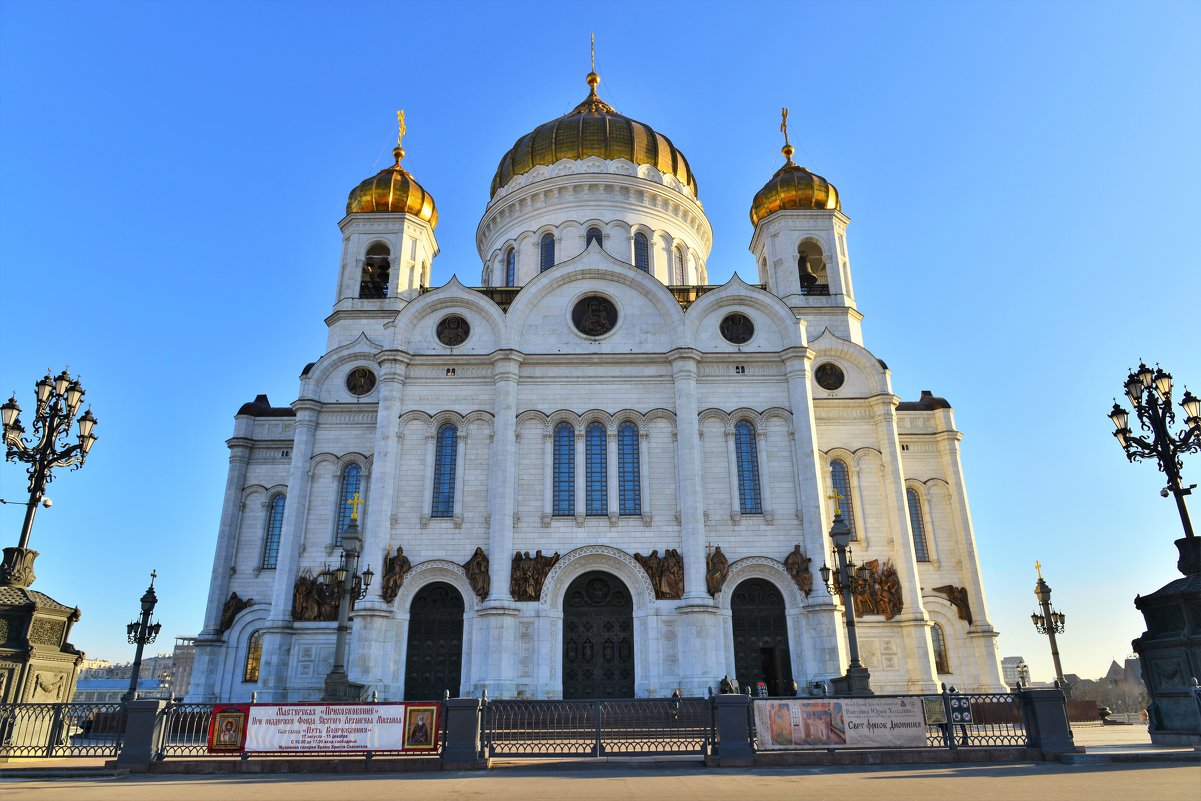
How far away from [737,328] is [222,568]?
1923cm

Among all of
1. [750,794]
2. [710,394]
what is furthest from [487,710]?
[710,394]

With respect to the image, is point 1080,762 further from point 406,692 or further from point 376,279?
point 376,279

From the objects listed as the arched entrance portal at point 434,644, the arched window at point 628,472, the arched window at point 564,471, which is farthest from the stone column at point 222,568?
the arched window at point 628,472

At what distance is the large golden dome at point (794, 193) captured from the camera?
30703 millimetres

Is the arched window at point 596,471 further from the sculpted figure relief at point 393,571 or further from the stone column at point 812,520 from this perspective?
the stone column at point 812,520

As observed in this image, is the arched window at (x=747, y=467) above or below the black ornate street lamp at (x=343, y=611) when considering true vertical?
above

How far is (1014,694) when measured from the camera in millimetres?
13375

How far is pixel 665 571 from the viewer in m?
22.8

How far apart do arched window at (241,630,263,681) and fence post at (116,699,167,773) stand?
1282 centimetres

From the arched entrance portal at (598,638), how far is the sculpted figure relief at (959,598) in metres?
11.1

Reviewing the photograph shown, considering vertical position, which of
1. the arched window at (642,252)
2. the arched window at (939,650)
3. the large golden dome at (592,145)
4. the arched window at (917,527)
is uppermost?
the large golden dome at (592,145)

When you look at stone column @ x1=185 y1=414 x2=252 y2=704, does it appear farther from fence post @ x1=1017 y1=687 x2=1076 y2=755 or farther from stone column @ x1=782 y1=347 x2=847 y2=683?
fence post @ x1=1017 y1=687 x2=1076 y2=755

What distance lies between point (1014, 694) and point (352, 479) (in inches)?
796

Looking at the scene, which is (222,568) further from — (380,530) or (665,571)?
(665,571)
